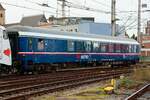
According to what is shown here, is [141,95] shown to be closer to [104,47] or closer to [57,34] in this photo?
[57,34]

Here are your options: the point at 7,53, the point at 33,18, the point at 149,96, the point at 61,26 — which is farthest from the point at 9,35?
the point at 33,18

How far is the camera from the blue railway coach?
28.5m

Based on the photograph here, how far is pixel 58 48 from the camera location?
3266cm

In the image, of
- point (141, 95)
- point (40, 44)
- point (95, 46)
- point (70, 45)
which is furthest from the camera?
point (95, 46)

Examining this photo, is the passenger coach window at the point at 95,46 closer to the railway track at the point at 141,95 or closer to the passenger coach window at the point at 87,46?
the passenger coach window at the point at 87,46

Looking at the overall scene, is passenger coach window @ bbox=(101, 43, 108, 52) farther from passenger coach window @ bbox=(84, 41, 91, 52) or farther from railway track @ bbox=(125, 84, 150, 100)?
railway track @ bbox=(125, 84, 150, 100)

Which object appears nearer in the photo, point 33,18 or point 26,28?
point 26,28

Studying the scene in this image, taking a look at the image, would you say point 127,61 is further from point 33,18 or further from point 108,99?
point 33,18

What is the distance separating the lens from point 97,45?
130 ft

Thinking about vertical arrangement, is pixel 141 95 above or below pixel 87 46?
below

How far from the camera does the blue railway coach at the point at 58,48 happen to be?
28.5m

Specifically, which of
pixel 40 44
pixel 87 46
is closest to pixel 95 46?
pixel 87 46

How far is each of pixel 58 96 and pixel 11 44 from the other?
11.9m

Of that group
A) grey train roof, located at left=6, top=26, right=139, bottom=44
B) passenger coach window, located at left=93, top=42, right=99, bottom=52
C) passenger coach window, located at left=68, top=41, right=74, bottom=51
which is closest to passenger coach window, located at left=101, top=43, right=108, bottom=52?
grey train roof, located at left=6, top=26, right=139, bottom=44
